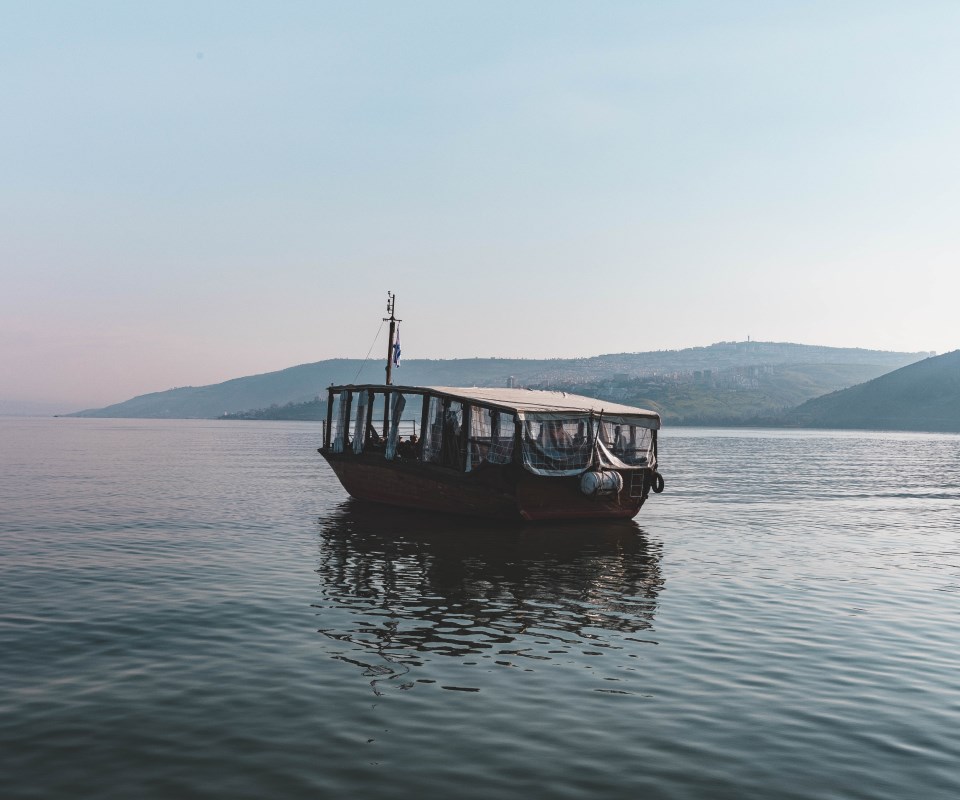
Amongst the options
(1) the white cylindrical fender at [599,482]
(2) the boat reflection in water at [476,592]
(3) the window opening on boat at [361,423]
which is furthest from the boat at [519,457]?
(3) the window opening on boat at [361,423]

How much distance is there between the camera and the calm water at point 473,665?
9.13 meters

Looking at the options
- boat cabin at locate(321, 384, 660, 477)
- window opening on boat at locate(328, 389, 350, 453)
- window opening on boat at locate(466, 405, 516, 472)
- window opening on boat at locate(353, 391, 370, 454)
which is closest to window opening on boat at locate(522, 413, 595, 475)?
boat cabin at locate(321, 384, 660, 477)

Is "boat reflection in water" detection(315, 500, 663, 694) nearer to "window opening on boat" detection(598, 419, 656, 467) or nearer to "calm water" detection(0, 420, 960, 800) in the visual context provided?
"calm water" detection(0, 420, 960, 800)

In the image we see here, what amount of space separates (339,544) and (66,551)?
7818 millimetres

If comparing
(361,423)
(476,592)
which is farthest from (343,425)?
(476,592)

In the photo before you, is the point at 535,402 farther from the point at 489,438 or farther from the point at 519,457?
the point at 519,457

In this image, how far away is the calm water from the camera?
913 cm

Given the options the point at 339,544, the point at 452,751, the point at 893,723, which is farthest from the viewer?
the point at 339,544

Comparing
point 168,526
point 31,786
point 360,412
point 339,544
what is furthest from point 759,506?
point 31,786

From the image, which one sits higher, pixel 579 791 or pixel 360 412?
pixel 360 412

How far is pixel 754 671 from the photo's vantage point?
43.0ft

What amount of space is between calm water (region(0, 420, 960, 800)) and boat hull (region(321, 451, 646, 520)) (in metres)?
0.97

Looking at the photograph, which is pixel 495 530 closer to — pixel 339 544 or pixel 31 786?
pixel 339 544

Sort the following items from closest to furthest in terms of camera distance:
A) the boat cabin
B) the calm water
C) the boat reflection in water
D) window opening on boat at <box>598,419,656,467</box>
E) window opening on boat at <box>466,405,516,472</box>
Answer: the calm water → the boat reflection in water → the boat cabin → window opening on boat at <box>466,405,516,472</box> → window opening on boat at <box>598,419,656,467</box>
